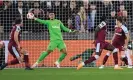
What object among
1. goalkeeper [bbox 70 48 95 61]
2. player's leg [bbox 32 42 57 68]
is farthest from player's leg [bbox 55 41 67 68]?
goalkeeper [bbox 70 48 95 61]

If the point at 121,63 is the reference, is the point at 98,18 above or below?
above

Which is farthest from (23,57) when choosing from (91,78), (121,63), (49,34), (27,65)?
(91,78)

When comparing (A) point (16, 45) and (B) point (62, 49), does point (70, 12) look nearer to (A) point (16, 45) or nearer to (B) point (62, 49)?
(B) point (62, 49)

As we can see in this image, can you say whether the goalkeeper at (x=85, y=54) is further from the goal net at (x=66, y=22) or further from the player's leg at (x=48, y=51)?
the player's leg at (x=48, y=51)

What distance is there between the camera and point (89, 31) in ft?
71.6

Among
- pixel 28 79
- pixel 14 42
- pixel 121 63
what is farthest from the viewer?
pixel 121 63

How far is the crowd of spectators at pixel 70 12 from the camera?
2192 centimetres

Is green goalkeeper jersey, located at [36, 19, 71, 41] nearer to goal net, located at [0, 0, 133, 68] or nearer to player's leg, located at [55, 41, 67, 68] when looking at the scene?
player's leg, located at [55, 41, 67, 68]

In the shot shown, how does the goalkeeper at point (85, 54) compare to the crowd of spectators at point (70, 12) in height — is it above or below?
below

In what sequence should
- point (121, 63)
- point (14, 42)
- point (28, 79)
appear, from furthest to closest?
point (121, 63)
point (14, 42)
point (28, 79)

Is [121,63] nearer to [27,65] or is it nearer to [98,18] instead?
[98,18]

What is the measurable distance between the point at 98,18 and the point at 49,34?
242 cm

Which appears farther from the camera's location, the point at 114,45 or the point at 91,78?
the point at 114,45

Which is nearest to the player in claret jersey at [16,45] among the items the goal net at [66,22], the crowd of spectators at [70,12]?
the goal net at [66,22]
